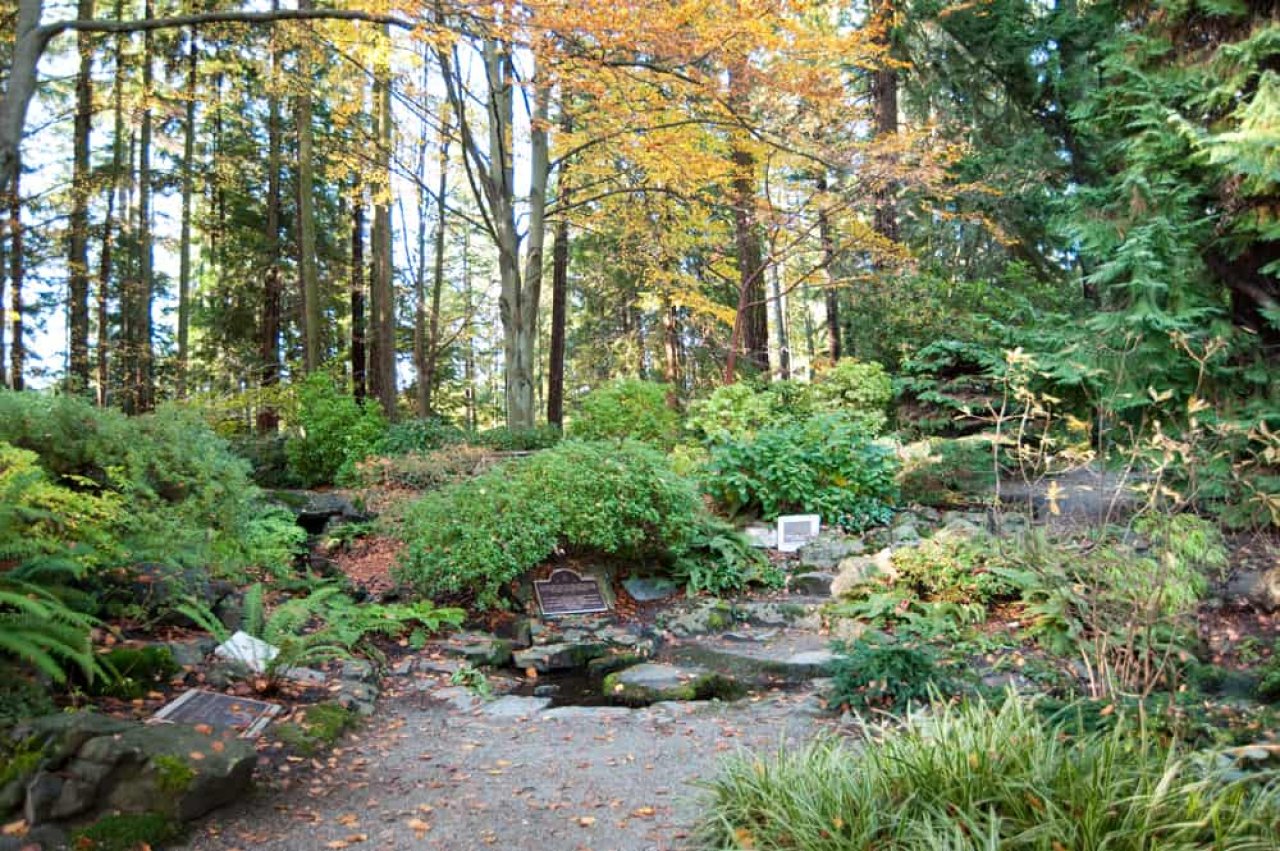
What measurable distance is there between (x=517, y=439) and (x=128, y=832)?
7354 millimetres

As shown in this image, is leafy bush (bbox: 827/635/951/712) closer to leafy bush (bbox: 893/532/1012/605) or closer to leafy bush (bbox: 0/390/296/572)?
leafy bush (bbox: 893/532/1012/605)

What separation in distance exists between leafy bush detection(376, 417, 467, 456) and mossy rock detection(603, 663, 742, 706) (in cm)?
562

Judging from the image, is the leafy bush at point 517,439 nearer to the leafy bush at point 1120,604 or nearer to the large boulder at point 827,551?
the large boulder at point 827,551

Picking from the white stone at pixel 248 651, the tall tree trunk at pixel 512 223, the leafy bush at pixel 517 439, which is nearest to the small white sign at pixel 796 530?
the leafy bush at pixel 517 439

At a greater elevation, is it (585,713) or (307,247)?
(307,247)

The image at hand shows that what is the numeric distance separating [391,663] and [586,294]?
47.2 feet

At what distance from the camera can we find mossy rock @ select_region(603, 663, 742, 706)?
4.82 meters

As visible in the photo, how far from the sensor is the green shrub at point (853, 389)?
35.3 ft

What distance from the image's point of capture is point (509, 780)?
11.6ft

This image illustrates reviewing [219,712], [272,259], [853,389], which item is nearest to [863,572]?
[219,712]

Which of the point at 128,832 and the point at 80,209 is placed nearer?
the point at 128,832

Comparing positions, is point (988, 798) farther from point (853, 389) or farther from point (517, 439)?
point (853, 389)

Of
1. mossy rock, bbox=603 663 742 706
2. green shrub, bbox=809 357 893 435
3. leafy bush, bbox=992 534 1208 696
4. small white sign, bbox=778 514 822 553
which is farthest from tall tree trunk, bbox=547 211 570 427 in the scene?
leafy bush, bbox=992 534 1208 696

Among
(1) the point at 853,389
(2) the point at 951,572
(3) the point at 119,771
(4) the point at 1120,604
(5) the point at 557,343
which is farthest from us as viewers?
(5) the point at 557,343
